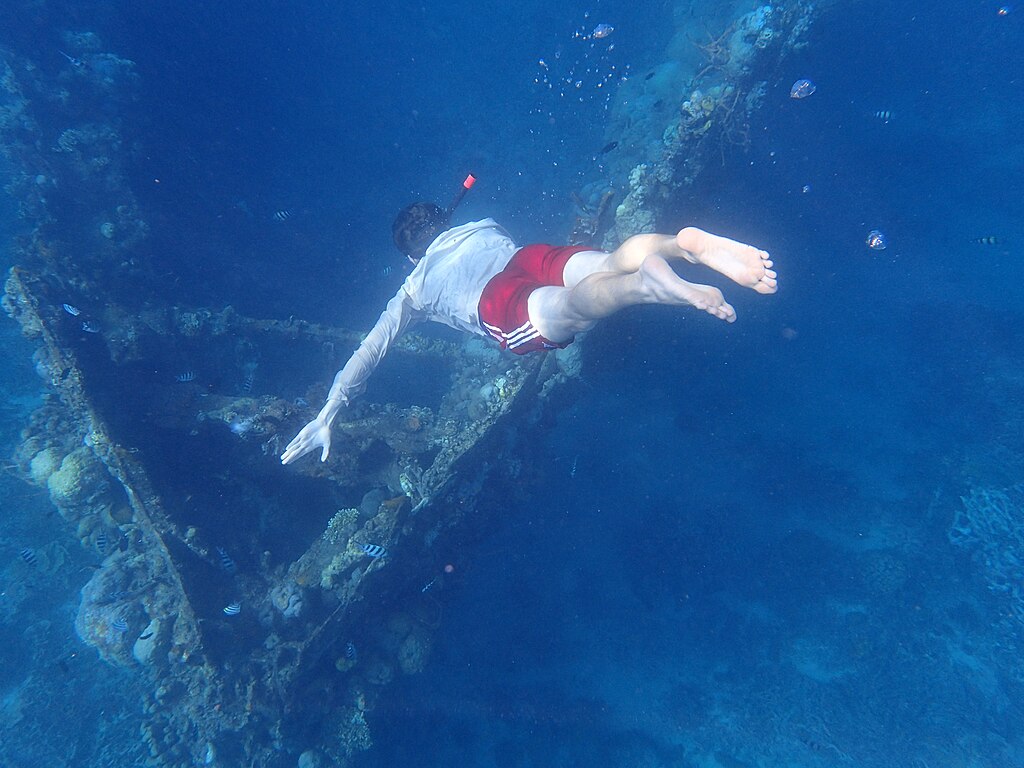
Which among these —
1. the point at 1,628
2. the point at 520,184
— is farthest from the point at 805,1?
the point at 1,628

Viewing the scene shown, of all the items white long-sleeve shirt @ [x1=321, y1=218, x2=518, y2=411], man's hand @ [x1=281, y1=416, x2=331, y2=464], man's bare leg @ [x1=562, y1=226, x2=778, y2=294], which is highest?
man's bare leg @ [x1=562, y1=226, x2=778, y2=294]

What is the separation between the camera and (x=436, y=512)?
732 centimetres

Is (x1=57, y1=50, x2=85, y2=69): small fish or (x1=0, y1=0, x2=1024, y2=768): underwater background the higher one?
(x1=57, y1=50, x2=85, y2=69): small fish

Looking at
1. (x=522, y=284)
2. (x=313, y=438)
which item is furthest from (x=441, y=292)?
(x=313, y=438)

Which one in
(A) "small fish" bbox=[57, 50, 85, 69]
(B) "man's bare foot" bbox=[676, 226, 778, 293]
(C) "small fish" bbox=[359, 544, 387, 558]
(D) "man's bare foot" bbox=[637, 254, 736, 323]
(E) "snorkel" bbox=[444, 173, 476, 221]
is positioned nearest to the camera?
(D) "man's bare foot" bbox=[637, 254, 736, 323]

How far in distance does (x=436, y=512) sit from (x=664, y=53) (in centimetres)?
2509

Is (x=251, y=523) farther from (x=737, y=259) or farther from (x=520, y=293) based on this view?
(x=737, y=259)

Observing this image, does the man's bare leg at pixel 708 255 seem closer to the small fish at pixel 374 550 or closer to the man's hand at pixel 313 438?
the man's hand at pixel 313 438

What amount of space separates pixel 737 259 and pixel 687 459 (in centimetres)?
916

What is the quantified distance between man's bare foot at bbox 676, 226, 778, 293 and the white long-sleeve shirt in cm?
224

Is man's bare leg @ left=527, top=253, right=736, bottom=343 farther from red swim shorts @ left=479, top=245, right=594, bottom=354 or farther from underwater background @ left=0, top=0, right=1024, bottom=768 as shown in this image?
underwater background @ left=0, top=0, right=1024, bottom=768

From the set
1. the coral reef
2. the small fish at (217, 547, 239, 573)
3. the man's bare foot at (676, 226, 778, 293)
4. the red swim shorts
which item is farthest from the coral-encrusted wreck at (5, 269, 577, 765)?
the man's bare foot at (676, 226, 778, 293)

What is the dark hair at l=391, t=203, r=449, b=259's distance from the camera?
5484 millimetres

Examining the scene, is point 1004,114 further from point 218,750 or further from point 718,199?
point 218,750
